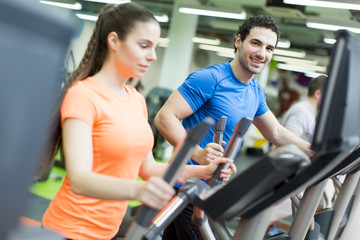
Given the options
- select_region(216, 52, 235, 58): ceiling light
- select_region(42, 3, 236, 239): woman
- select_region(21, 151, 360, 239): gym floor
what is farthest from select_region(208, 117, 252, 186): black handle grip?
select_region(216, 52, 235, 58): ceiling light

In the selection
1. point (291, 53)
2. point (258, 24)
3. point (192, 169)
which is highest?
point (291, 53)

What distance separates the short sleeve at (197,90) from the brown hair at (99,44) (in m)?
0.70

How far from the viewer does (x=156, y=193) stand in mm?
836

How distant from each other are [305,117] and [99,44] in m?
2.15

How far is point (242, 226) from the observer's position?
1.19 m

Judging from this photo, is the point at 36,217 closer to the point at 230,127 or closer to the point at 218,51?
the point at 230,127

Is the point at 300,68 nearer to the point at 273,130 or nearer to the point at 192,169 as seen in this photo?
the point at 273,130


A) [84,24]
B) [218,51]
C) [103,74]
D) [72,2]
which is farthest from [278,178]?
[218,51]

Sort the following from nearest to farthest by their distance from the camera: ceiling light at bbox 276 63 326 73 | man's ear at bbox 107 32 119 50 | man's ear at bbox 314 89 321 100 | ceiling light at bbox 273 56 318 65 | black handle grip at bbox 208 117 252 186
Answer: man's ear at bbox 107 32 119 50, black handle grip at bbox 208 117 252 186, man's ear at bbox 314 89 321 100, ceiling light at bbox 273 56 318 65, ceiling light at bbox 276 63 326 73

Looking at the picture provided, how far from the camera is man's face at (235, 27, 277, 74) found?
6.47ft

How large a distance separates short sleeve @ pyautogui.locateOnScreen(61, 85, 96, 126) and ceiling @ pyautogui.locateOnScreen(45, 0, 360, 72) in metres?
5.41

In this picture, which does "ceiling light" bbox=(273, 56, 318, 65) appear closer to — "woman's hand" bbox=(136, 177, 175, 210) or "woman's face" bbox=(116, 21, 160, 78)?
"woman's face" bbox=(116, 21, 160, 78)

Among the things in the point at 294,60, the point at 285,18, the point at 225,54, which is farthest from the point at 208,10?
the point at 225,54

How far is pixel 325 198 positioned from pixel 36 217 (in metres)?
2.50
